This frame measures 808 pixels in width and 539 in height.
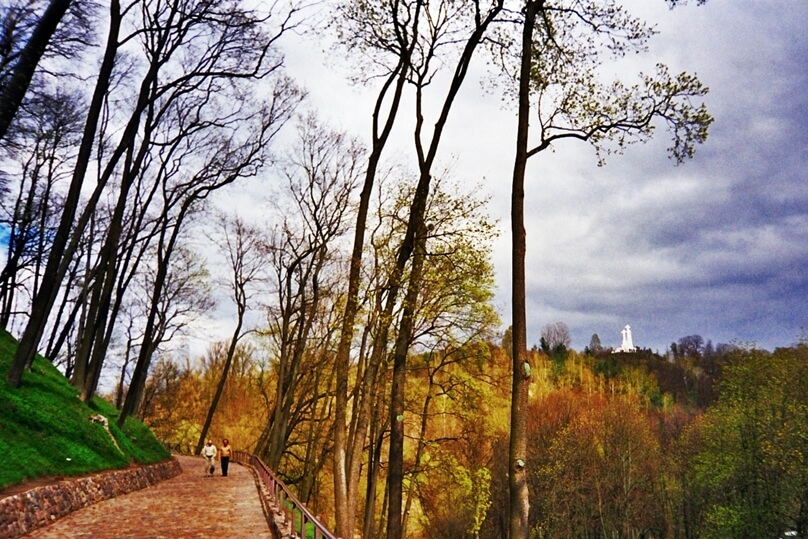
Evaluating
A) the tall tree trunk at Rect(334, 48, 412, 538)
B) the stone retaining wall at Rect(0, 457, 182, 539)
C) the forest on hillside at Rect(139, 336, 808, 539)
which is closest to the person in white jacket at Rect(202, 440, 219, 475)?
the stone retaining wall at Rect(0, 457, 182, 539)

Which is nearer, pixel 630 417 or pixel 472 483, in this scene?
pixel 472 483

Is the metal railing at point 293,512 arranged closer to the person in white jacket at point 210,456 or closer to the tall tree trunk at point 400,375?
the tall tree trunk at point 400,375

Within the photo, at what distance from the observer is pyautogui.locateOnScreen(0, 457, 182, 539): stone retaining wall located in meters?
10.9

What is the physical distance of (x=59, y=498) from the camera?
13.5 metres

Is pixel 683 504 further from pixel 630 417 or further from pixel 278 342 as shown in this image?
pixel 278 342

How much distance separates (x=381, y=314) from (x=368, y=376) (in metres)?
1.74

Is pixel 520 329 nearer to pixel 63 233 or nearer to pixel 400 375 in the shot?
pixel 400 375

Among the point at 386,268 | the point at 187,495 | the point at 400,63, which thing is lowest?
the point at 187,495

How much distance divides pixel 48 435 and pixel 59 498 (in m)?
3.25

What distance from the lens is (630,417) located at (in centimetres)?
5397

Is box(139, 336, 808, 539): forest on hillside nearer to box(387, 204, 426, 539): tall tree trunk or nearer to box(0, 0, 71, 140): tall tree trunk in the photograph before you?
box(387, 204, 426, 539): tall tree trunk

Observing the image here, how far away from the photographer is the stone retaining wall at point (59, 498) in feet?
35.9

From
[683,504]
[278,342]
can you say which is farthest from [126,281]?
[683,504]

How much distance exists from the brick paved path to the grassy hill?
1.23 m
